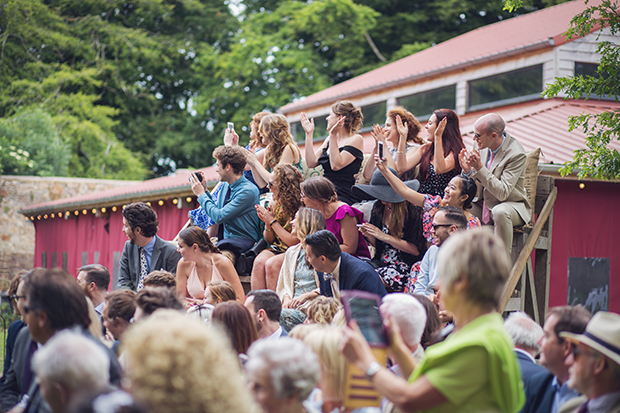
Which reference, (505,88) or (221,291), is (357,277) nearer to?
(221,291)

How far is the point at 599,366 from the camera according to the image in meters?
2.70

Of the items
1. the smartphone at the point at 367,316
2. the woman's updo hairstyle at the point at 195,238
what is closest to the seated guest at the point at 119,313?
the woman's updo hairstyle at the point at 195,238

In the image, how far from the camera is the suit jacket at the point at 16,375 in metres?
3.52

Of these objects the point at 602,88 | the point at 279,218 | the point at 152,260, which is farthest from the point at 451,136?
the point at 152,260

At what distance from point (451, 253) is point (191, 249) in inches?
153

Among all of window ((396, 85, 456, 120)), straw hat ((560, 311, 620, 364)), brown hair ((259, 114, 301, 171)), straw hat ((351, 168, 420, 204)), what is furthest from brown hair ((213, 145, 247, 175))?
window ((396, 85, 456, 120))

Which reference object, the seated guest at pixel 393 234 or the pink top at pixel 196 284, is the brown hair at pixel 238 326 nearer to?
the seated guest at pixel 393 234

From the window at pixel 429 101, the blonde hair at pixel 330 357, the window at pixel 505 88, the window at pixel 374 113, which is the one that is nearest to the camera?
the blonde hair at pixel 330 357

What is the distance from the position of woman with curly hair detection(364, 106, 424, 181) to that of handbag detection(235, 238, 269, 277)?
4.16ft

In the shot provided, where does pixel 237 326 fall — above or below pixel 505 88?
below

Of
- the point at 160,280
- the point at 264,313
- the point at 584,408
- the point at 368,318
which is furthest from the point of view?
the point at 160,280

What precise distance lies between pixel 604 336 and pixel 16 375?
3073mm

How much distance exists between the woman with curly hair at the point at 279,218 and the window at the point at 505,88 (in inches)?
325

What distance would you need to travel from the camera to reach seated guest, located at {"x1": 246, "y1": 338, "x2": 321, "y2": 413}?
7.27 feet
